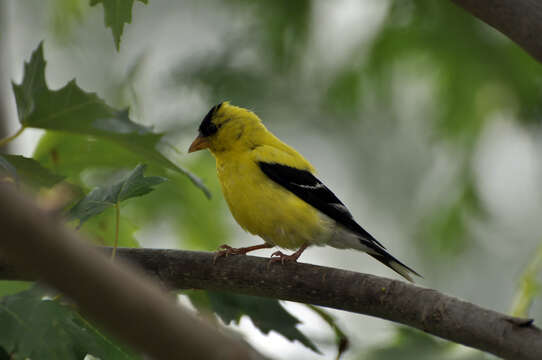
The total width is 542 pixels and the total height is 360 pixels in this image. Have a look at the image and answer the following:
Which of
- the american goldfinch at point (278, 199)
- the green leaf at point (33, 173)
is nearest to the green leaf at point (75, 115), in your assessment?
the green leaf at point (33, 173)

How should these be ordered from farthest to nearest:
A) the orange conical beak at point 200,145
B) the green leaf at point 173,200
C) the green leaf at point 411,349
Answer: the orange conical beak at point 200,145
the green leaf at point 173,200
the green leaf at point 411,349

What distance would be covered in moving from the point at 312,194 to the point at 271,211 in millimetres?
386

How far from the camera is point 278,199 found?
12.5 ft

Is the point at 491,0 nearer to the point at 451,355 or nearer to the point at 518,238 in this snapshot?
the point at 451,355

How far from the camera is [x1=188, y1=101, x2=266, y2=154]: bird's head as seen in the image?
4371 millimetres

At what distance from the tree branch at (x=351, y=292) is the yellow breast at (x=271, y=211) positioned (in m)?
1.22

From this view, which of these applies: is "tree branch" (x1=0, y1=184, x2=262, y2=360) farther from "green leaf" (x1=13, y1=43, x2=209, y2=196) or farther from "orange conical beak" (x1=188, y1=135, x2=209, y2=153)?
"orange conical beak" (x1=188, y1=135, x2=209, y2=153)

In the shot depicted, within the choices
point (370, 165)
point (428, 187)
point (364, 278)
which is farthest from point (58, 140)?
point (370, 165)

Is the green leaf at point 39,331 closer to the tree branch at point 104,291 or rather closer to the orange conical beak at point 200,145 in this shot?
the tree branch at point 104,291

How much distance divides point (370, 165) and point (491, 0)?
6.07 m

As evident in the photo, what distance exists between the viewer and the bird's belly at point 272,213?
3.77 m

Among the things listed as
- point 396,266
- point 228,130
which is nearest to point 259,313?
point 396,266

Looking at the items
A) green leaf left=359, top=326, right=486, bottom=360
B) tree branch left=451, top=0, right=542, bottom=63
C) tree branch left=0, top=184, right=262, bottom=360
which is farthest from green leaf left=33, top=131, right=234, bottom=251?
tree branch left=0, top=184, right=262, bottom=360

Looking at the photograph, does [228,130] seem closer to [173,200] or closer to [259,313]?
[173,200]
